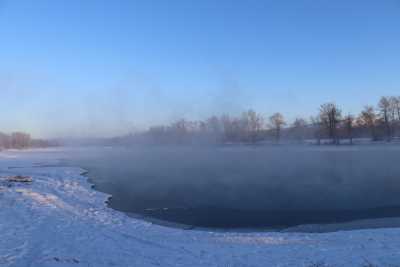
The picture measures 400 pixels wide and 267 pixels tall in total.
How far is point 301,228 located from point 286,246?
2276 mm

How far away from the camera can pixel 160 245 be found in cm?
726

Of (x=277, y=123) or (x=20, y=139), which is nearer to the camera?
(x=277, y=123)

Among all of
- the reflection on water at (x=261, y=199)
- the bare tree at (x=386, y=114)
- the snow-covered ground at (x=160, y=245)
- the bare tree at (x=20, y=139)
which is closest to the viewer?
the snow-covered ground at (x=160, y=245)

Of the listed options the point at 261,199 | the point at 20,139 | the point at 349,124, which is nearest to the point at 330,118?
the point at 349,124

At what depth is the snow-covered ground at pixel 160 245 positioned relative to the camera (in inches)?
242

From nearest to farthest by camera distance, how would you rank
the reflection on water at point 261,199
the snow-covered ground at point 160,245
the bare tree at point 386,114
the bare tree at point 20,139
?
1. the snow-covered ground at point 160,245
2. the reflection on water at point 261,199
3. the bare tree at point 386,114
4. the bare tree at point 20,139

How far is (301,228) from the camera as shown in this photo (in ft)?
29.8

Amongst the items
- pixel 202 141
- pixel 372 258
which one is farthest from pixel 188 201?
pixel 202 141

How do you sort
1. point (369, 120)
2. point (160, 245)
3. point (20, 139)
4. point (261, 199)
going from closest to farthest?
1. point (160, 245)
2. point (261, 199)
3. point (369, 120)
4. point (20, 139)

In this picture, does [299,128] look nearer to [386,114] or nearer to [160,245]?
[386,114]

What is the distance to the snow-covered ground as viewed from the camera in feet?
20.1

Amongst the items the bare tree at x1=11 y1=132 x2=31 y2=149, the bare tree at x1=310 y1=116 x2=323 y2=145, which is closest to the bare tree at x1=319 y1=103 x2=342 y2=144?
the bare tree at x1=310 y1=116 x2=323 y2=145

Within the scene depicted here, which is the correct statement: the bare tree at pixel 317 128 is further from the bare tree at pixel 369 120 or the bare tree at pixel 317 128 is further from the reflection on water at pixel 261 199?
the reflection on water at pixel 261 199

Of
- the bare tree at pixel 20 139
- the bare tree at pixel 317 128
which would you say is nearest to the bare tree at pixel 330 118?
the bare tree at pixel 317 128
